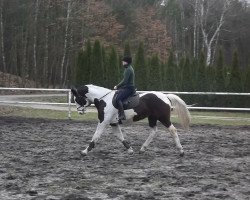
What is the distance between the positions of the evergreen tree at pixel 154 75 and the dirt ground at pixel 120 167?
1227 cm

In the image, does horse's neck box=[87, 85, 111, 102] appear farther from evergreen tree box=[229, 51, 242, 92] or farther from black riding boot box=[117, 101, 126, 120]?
evergreen tree box=[229, 51, 242, 92]

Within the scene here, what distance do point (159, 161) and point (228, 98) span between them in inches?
623

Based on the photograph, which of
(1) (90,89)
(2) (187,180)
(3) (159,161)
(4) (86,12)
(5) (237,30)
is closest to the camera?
(2) (187,180)

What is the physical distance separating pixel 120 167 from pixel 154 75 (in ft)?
61.0

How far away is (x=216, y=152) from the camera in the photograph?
10891 mm

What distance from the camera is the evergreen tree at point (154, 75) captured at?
2694 cm

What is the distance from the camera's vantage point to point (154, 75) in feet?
89.0

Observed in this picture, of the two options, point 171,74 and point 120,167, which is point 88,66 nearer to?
point 171,74

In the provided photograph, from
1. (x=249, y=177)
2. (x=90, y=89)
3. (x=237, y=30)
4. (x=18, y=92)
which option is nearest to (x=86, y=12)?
(x=18, y=92)

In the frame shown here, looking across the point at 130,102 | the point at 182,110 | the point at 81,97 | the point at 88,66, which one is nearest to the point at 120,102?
the point at 130,102

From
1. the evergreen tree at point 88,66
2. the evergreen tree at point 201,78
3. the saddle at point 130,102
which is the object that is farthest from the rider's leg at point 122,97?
the evergreen tree at point 88,66

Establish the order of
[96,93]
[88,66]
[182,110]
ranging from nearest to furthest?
[96,93] → [182,110] → [88,66]

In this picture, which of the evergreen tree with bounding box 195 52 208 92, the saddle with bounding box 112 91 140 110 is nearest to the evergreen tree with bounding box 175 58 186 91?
the evergreen tree with bounding box 195 52 208 92

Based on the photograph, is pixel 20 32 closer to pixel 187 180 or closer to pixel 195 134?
pixel 195 134
